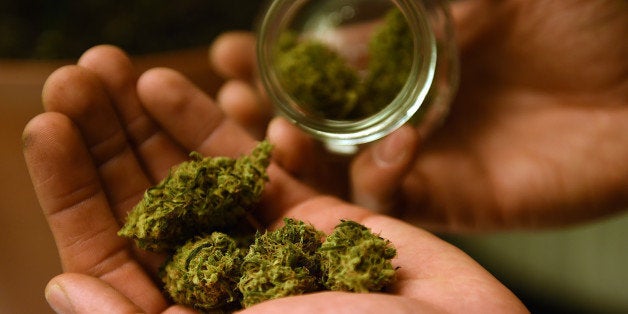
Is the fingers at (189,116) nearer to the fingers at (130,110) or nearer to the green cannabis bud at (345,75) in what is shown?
the fingers at (130,110)

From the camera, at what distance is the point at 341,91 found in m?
1.09

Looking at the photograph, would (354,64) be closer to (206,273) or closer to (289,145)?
(289,145)

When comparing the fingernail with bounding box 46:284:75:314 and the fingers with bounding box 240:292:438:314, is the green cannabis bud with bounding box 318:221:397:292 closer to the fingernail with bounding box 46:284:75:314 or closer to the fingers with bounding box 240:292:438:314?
the fingers with bounding box 240:292:438:314

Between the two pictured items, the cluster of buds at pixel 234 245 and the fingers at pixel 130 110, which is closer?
the cluster of buds at pixel 234 245

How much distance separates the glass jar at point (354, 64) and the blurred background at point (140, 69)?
361 mm

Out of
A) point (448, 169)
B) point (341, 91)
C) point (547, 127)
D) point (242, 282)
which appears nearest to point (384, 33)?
point (341, 91)

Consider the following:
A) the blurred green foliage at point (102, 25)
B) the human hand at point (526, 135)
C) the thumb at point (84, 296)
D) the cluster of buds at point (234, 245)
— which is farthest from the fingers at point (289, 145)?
the blurred green foliage at point (102, 25)

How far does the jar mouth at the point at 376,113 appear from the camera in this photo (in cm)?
98

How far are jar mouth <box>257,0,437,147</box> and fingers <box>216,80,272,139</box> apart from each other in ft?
0.95

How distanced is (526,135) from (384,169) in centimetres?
39

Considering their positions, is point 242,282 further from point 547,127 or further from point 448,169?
point 547,127

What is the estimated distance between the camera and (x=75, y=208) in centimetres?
88

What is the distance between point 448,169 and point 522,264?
0.74 m

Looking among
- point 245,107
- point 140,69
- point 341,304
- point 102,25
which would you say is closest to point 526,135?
point 245,107
